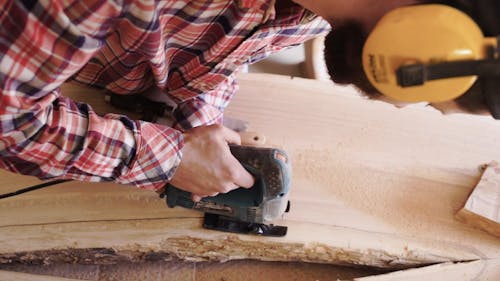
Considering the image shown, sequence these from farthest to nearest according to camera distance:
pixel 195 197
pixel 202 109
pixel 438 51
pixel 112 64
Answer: pixel 202 109, pixel 195 197, pixel 112 64, pixel 438 51

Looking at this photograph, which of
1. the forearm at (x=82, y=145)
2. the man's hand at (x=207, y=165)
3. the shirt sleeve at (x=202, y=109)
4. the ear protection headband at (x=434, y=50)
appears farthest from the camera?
the shirt sleeve at (x=202, y=109)

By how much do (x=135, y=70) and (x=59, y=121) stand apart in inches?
9.1

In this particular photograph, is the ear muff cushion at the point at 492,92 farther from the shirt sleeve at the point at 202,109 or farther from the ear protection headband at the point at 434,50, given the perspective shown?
the shirt sleeve at the point at 202,109

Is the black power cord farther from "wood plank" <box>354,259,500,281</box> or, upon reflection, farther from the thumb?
"wood plank" <box>354,259,500,281</box>

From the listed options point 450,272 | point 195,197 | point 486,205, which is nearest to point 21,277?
point 195,197

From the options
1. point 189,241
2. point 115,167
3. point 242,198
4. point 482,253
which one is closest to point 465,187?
point 482,253

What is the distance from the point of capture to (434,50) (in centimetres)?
68

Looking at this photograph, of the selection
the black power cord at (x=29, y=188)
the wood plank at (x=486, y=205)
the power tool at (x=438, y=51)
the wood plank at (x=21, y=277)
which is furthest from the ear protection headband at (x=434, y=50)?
the wood plank at (x=21, y=277)

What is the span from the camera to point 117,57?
97 centimetres

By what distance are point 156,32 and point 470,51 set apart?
1.55 ft

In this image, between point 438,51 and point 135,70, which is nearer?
point 438,51

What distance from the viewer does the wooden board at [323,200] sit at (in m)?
1.30

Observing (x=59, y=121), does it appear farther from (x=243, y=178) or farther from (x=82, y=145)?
(x=243, y=178)

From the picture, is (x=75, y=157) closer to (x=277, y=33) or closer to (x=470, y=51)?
(x=277, y=33)
